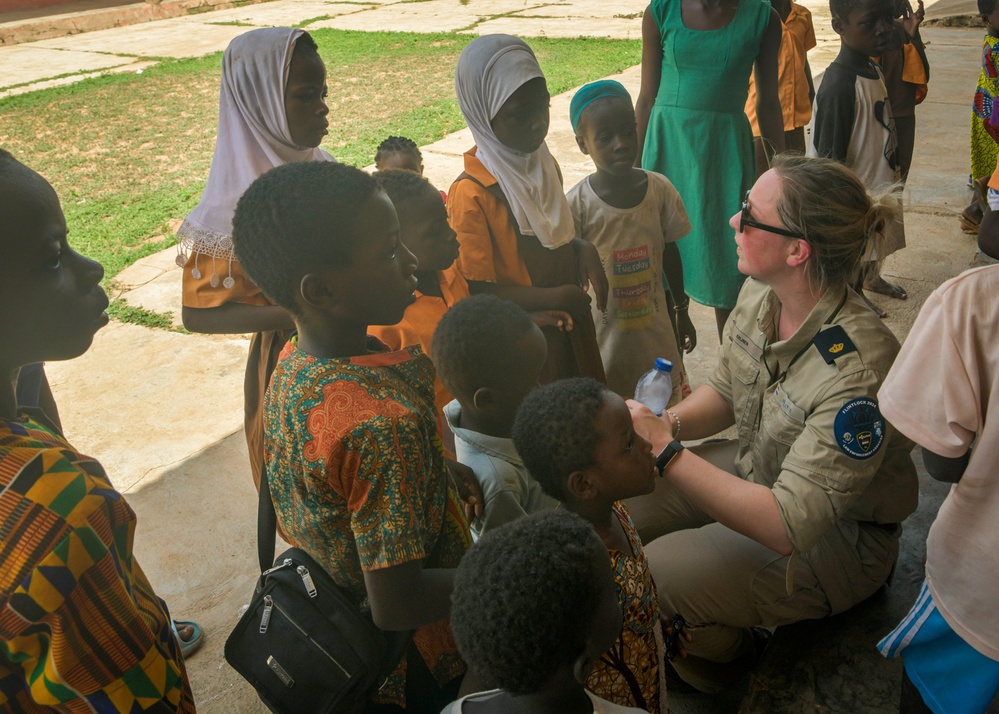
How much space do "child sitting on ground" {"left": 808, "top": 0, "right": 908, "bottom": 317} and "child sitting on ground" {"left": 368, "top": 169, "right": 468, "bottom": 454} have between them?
2438mm

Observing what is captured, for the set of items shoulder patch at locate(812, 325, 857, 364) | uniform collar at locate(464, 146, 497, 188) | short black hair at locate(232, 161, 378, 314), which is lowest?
shoulder patch at locate(812, 325, 857, 364)

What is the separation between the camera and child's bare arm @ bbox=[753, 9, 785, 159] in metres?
3.63

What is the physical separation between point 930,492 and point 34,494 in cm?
275

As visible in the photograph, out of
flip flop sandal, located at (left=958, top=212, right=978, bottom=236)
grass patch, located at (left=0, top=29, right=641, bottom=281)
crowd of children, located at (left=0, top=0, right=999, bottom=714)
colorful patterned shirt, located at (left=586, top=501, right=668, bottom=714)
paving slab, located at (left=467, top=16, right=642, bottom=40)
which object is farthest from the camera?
paving slab, located at (left=467, top=16, right=642, bottom=40)

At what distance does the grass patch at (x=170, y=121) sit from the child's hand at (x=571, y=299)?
4.23 meters

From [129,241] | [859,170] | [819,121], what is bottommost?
[129,241]

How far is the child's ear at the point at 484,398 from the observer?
199 centimetres

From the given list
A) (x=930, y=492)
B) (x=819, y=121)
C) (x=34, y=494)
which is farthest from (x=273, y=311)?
(x=819, y=121)

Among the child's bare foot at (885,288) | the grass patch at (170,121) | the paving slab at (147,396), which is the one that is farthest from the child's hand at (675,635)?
the grass patch at (170,121)

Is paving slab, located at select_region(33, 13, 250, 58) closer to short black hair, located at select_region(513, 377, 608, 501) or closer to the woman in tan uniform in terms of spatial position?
the woman in tan uniform

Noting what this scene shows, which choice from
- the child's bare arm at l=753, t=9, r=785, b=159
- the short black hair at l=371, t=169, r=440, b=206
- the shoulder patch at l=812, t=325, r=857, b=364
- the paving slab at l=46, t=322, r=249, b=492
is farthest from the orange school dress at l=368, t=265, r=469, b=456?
the child's bare arm at l=753, t=9, r=785, b=159

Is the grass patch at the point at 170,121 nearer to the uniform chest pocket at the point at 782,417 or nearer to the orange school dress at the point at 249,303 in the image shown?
the orange school dress at the point at 249,303

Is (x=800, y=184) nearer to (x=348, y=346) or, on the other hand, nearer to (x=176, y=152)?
(x=348, y=346)

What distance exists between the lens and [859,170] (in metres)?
4.32
